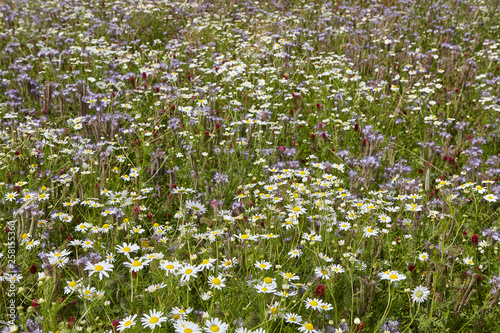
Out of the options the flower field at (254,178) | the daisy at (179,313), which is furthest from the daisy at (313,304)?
the daisy at (179,313)

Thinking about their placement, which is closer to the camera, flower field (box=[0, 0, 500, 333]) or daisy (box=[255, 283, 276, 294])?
daisy (box=[255, 283, 276, 294])

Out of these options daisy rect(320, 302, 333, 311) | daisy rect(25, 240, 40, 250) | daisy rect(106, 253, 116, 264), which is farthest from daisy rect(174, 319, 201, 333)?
daisy rect(25, 240, 40, 250)

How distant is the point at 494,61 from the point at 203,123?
192 inches

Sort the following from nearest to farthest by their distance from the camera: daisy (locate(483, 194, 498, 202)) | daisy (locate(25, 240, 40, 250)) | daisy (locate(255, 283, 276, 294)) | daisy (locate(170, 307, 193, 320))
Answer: daisy (locate(170, 307, 193, 320))
daisy (locate(255, 283, 276, 294))
daisy (locate(25, 240, 40, 250))
daisy (locate(483, 194, 498, 202))

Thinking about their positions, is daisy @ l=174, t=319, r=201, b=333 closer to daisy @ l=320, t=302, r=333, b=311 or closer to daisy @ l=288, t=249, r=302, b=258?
daisy @ l=320, t=302, r=333, b=311

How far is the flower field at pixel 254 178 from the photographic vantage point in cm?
245

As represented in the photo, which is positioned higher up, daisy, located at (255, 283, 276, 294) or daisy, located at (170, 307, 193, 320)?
daisy, located at (255, 283, 276, 294)

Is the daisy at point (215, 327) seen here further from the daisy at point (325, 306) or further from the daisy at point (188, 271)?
the daisy at point (325, 306)

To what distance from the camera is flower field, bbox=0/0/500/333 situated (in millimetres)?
2447

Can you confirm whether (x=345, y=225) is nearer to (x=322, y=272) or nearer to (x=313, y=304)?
(x=322, y=272)

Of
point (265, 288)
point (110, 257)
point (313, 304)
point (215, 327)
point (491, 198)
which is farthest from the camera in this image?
point (491, 198)

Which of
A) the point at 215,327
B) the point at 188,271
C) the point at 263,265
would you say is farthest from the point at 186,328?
the point at 263,265

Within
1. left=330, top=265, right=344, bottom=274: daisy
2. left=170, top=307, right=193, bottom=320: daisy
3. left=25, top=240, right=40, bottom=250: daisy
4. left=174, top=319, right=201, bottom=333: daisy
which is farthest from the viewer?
left=25, top=240, right=40, bottom=250: daisy

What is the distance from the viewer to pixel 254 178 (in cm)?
330
